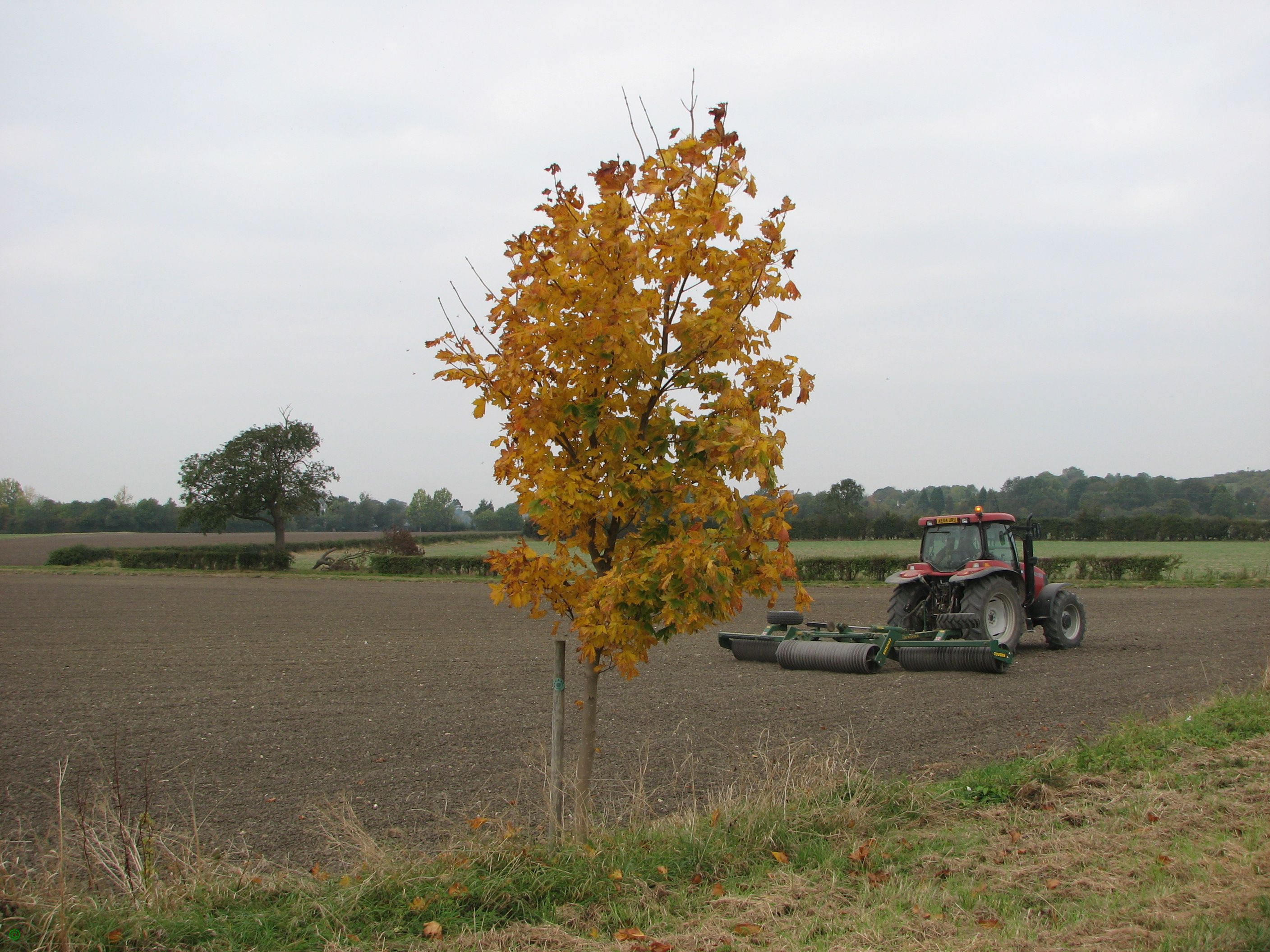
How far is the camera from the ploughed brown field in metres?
6.77

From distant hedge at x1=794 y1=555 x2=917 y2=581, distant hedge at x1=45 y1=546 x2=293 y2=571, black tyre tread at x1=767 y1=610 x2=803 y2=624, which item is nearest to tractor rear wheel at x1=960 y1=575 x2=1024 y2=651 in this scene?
black tyre tread at x1=767 y1=610 x2=803 y2=624

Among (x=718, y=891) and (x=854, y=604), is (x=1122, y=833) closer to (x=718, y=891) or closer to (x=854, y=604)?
(x=718, y=891)

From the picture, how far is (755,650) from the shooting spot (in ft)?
46.7

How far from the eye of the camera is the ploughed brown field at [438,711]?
22.2 feet

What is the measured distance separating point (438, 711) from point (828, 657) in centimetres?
550

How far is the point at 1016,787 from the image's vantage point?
6.27 meters

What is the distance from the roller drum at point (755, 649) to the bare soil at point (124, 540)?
4863 cm

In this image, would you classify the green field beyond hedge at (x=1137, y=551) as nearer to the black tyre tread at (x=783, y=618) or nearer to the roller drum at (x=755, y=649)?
the black tyre tread at (x=783, y=618)

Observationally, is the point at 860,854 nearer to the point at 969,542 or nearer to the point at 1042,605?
the point at 969,542

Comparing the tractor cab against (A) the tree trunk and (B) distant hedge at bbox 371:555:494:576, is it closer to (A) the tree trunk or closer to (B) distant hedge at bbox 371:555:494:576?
(A) the tree trunk

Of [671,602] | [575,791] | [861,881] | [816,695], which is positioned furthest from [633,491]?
[816,695]

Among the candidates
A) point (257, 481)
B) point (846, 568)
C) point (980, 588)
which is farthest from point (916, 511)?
point (980, 588)

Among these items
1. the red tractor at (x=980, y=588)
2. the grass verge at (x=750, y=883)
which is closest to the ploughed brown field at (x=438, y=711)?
the red tractor at (x=980, y=588)

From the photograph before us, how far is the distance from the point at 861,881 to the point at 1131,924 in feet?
3.82
